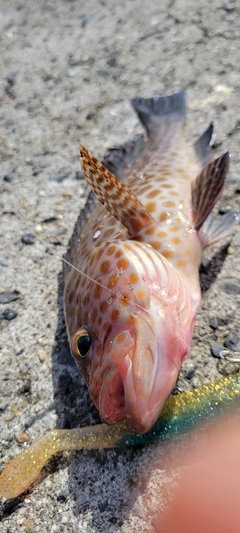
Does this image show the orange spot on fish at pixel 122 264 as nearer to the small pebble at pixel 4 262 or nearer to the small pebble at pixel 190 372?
the small pebble at pixel 190 372

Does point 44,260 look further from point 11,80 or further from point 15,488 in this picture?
point 11,80

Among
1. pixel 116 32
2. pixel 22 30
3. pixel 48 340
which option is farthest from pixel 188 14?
pixel 48 340

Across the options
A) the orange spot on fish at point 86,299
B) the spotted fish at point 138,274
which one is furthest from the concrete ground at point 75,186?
the orange spot on fish at point 86,299

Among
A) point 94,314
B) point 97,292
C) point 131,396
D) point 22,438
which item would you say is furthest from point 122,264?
point 22,438

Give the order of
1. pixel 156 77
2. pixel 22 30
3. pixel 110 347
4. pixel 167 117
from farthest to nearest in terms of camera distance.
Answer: pixel 22 30, pixel 156 77, pixel 167 117, pixel 110 347

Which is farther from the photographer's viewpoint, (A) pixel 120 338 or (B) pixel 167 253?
(B) pixel 167 253

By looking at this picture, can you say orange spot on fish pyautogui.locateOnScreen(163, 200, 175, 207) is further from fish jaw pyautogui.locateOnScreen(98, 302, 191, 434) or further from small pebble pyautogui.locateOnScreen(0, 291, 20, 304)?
small pebble pyautogui.locateOnScreen(0, 291, 20, 304)

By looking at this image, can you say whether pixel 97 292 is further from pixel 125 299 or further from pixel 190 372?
pixel 190 372
